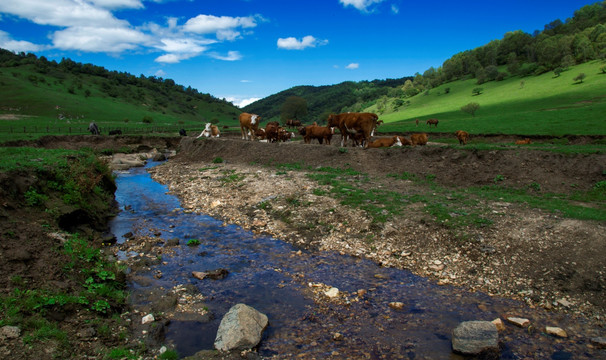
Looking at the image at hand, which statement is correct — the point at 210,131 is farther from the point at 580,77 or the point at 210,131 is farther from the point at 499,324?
the point at 580,77

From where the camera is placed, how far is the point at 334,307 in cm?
735

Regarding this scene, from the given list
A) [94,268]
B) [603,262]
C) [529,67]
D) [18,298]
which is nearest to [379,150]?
[603,262]

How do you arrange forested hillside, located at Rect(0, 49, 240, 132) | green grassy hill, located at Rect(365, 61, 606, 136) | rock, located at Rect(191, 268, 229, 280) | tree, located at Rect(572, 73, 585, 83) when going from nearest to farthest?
rock, located at Rect(191, 268, 229, 280), green grassy hill, located at Rect(365, 61, 606, 136), tree, located at Rect(572, 73, 585, 83), forested hillside, located at Rect(0, 49, 240, 132)

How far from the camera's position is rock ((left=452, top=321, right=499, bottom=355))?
5.70 meters

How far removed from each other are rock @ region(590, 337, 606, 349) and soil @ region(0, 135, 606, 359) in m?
0.36

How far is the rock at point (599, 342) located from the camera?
19.1 feet

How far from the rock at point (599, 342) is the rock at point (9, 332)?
391 inches

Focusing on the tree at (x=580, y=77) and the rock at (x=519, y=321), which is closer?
the rock at (x=519, y=321)

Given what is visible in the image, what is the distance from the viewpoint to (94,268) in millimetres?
7883

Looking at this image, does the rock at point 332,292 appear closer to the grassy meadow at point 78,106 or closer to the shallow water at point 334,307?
the shallow water at point 334,307

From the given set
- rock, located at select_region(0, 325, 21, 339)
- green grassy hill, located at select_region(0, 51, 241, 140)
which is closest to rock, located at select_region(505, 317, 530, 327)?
rock, located at select_region(0, 325, 21, 339)

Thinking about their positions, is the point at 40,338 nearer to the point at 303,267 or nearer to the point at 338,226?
the point at 303,267

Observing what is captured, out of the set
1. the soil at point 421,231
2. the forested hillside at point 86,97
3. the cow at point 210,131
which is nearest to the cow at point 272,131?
the soil at point 421,231

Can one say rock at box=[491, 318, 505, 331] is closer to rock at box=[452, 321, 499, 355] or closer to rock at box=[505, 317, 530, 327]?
rock at box=[505, 317, 530, 327]
